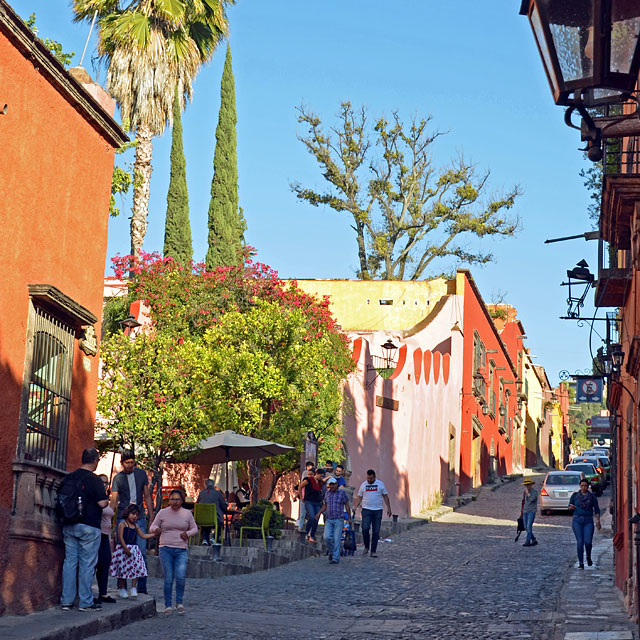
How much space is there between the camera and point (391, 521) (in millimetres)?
25172

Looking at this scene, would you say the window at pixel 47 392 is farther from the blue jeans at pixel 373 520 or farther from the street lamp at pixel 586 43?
the blue jeans at pixel 373 520

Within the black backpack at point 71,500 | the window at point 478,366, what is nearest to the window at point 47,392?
the black backpack at point 71,500

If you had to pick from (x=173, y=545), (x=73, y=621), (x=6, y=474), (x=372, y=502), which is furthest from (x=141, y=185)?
(x=73, y=621)

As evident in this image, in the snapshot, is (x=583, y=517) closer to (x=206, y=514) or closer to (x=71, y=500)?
(x=206, y=514)

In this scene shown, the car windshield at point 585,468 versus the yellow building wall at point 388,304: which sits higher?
the yellow building wall at point 388,304

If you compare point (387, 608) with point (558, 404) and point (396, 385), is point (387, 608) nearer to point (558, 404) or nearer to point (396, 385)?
point (396, 385)

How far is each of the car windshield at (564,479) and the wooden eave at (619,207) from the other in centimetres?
2070

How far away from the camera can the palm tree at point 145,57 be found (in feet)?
89.7

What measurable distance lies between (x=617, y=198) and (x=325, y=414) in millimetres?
13910

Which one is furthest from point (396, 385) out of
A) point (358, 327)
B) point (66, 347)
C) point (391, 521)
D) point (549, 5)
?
point (549, 5)

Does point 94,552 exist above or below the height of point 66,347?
below

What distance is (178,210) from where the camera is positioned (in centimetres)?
3095

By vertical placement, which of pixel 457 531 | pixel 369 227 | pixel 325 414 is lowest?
pixel 457 531

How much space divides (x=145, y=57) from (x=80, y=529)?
1946 cm
